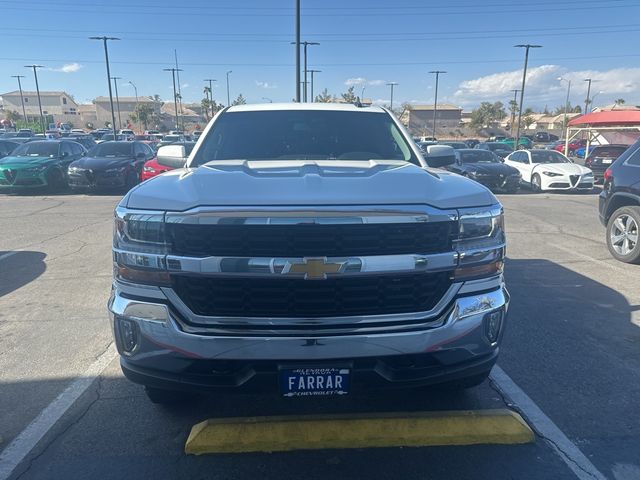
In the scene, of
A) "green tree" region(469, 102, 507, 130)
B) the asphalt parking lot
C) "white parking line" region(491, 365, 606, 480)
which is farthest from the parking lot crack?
"green tree" region(469, 102, 507, 130)

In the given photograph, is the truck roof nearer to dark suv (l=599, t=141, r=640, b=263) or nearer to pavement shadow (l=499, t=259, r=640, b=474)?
pavement shadow (l=499, t=259, r=640, b=474)

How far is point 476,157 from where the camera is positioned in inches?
699

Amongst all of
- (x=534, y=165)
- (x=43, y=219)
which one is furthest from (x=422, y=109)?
(x=43, y=219)

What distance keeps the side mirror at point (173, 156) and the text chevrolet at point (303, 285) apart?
168 cm

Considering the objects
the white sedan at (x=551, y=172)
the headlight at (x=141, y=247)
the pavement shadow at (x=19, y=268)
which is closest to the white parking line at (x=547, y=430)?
the headlight at (x=141, y=247)

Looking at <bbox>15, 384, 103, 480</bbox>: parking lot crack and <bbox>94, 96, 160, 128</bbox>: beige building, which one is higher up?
<bbox>94, 96, 160, 128</bbox>: beige building

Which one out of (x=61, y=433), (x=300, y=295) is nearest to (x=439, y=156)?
(x=300, y=295)

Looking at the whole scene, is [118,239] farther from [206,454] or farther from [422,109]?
[422,109]

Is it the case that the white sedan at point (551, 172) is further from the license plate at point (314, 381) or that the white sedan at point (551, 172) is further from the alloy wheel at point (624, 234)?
the license plate at point (314, 381)

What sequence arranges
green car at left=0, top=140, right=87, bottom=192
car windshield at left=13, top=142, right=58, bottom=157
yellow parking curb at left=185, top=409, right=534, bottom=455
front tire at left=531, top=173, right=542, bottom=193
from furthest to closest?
front tire at left=531, top=173, right=542, bottom=193 < car windshield at left=13, top=142, right=58, bottom=157 < green car at left=0, top=140, right=87, bottom=192 < yellow parking curb at left=185, top=409, right=534, bottom=455

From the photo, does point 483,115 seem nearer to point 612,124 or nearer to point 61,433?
point 612,124

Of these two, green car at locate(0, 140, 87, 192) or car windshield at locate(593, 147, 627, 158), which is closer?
green car at locate(0, 140, 87, 192)

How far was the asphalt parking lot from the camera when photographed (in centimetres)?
270

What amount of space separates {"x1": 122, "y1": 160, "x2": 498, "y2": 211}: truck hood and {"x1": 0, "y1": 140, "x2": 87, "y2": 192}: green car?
14128 mm
